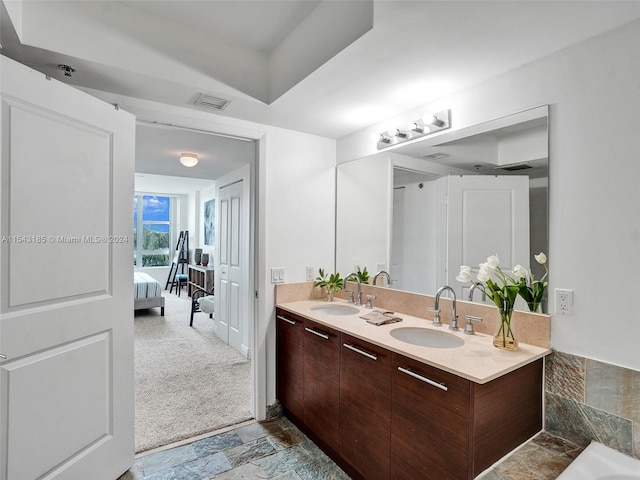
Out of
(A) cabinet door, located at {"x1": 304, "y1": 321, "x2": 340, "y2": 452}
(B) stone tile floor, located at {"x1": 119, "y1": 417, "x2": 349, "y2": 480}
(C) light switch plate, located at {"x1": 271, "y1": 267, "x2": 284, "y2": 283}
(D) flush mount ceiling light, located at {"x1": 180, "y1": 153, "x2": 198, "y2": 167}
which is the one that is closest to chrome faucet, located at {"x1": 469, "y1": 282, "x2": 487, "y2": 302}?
(A) cabinet door, located at {"x1": 304, "y1": 321, "x2": 340, "y2": 452}

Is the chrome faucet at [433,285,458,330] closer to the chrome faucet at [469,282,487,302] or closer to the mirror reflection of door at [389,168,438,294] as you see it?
the chrome faucet at [469,282,487,302]

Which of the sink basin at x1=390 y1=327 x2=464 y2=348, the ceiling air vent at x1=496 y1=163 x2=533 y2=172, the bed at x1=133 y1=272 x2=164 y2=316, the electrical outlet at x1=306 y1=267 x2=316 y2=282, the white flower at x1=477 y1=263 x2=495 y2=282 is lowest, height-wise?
the bed at x1=133 y1=272 x2=164 y2=316

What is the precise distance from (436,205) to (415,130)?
0.51 metres

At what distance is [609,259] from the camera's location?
143 centimetres

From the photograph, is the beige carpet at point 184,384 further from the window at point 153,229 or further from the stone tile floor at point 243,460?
the window at point 153,229

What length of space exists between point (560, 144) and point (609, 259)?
0.56 meters

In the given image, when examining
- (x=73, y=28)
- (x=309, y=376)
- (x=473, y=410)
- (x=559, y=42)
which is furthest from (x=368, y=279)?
(x=73, y=28)

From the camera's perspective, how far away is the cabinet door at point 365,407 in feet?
5.47

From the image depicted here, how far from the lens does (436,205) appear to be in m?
2.23

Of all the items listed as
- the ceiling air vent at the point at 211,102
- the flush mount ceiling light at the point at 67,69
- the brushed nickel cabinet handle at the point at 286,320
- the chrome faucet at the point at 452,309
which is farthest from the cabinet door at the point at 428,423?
the flush mount ceiling light at the point at 67,69

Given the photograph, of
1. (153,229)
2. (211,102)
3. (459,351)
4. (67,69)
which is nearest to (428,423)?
(459,351)

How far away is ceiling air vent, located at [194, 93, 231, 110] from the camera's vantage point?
212cm

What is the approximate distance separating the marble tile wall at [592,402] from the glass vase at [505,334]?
20 centimetres

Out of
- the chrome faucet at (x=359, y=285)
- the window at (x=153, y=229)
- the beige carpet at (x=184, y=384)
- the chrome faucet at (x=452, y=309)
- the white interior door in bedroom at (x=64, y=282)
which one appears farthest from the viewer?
the window at (x=153, y=229)
